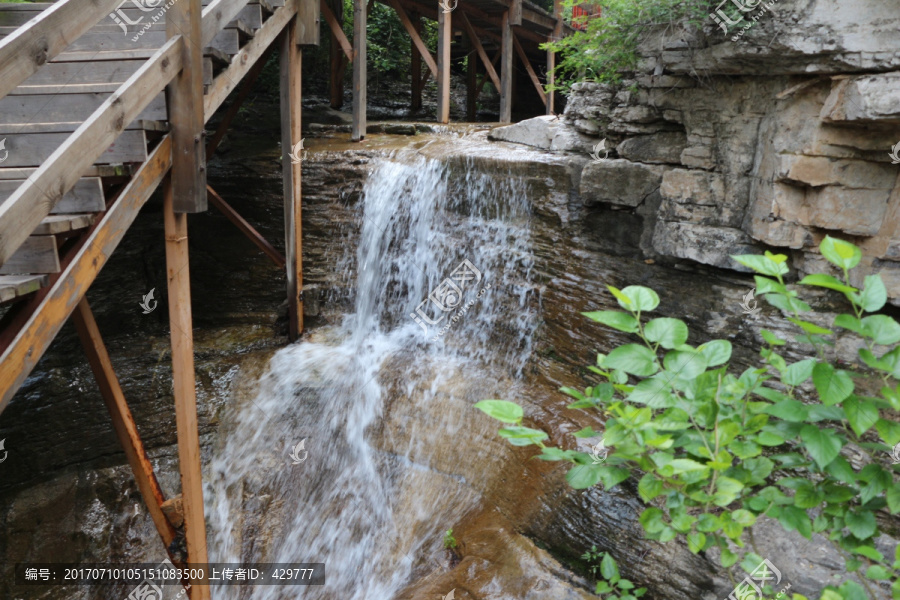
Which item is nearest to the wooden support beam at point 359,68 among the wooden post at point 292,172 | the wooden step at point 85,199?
the wooden post at point 292,172

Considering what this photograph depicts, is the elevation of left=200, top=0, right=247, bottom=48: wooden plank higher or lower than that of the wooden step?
higher

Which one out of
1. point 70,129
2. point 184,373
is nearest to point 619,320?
point 70,129

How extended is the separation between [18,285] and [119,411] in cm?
174

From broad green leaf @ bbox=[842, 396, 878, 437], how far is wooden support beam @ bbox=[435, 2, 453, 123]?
8269 millimetres

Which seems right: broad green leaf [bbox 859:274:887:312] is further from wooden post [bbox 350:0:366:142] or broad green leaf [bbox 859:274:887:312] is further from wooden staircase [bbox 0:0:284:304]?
wooden post [bbox 350:0:366:142]

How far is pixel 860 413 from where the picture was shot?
1312mm

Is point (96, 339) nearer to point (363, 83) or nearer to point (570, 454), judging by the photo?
point (570, 454)

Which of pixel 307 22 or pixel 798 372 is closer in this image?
pixel 798 372

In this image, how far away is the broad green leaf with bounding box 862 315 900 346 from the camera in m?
1.31

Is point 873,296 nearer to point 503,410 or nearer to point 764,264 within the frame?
point 764,264

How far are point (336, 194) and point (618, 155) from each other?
296 cm

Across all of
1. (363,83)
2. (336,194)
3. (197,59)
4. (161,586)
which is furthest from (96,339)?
(363,83)

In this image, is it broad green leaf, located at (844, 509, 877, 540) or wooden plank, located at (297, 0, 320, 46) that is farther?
wooden plank, located at (297, 0, 320, 46)

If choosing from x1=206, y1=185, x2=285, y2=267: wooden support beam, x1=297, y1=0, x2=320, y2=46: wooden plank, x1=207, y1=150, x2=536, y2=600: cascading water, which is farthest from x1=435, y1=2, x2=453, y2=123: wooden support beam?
x1=206, y1=185, x2=285, y2=267: wooden support beam
